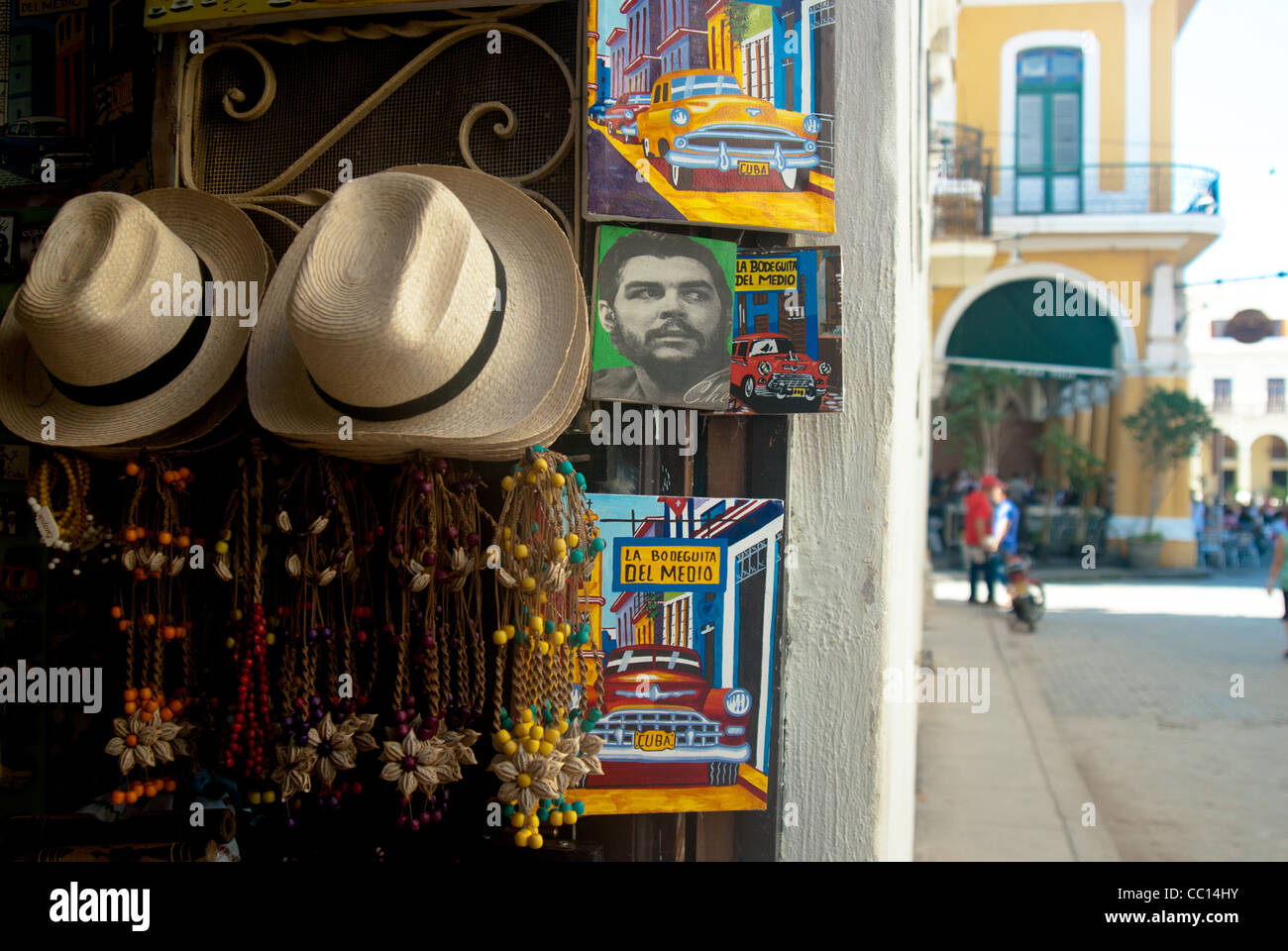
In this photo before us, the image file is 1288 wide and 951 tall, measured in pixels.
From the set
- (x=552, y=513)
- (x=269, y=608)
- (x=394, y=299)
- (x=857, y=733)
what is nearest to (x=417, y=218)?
(x=394, y=299)

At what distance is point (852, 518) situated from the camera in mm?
2463

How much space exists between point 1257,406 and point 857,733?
4403 centimetres

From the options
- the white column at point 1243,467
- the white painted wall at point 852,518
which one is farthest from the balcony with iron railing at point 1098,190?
the white column at point 1243,467

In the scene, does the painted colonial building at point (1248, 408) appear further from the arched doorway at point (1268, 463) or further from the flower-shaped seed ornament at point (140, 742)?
the flower-shaped seed ornament at point (140, 742)

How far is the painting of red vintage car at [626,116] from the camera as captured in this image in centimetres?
237

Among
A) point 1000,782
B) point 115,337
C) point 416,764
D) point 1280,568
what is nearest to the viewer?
point 115,337

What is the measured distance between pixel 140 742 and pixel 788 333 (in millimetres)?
1812

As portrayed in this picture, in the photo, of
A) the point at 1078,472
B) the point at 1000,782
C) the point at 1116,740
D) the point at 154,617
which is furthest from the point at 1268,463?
the point at 154,617

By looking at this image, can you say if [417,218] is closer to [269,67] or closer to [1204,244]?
[269,67]

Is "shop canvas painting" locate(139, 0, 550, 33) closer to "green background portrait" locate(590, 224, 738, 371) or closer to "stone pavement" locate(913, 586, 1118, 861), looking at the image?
"green background portrait" locate(590, 224, 738, 371)

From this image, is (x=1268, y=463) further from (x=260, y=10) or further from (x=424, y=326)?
(x=424, y=326)

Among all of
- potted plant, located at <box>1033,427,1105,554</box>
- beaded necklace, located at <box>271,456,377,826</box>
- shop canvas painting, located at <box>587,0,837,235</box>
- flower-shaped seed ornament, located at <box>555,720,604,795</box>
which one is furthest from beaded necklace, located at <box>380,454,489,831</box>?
potted plant, located at <box>1033,427,1105,554</box>

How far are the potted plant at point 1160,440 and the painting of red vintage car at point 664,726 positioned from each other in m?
17.5

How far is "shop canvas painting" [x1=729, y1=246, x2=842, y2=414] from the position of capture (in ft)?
7.91
